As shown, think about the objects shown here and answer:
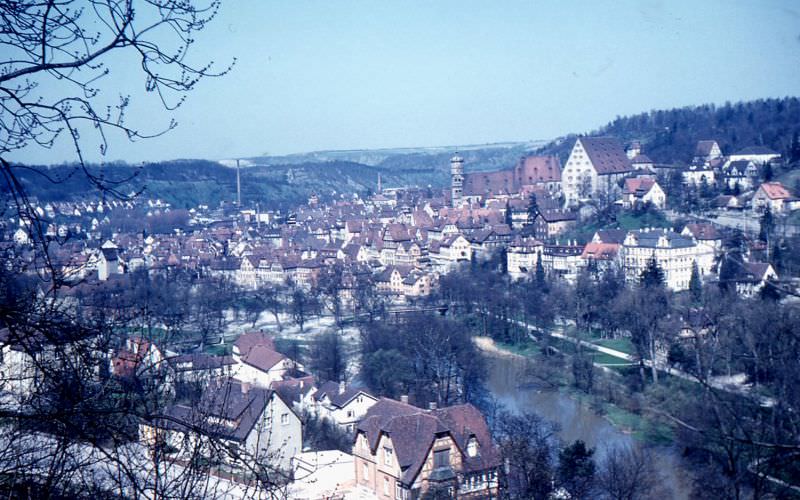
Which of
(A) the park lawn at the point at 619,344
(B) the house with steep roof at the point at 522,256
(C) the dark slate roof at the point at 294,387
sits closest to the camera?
(C) the dark slate roof at the point at 294,387

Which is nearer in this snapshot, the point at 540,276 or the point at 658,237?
the point at 658,237

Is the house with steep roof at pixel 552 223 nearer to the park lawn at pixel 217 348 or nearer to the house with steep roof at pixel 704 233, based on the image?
the house with steep roof at pixel 704 233

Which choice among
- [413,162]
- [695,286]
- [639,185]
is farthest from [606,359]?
[413,162]

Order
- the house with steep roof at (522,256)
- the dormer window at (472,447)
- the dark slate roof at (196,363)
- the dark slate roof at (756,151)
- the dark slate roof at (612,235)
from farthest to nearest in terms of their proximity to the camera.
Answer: the dark slate roof at (756,151)
the house with steep roof at (522,256)
the dark slate roof at (612,235)
the dormer window at (472,447)
the dark slate roof at (196,363)

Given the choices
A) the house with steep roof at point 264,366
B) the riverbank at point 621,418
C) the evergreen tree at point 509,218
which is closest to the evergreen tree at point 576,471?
the riverbank at point 621,418

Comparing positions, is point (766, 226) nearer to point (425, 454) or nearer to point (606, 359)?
point (606, 359)

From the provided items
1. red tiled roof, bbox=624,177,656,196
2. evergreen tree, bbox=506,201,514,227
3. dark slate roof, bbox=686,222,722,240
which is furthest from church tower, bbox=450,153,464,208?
dark slate roof, bbox=686,222,722,240
